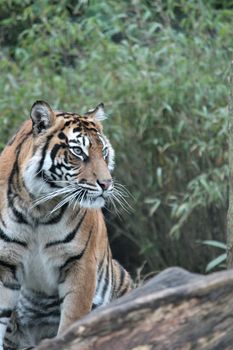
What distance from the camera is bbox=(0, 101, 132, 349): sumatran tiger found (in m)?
5.00

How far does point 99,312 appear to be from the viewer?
2803mm

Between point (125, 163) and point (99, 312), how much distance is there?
513 centimetres

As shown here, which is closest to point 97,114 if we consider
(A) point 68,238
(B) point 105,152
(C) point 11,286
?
(B) point 105,152

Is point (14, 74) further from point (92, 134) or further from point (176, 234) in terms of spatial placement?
point (92, 134)

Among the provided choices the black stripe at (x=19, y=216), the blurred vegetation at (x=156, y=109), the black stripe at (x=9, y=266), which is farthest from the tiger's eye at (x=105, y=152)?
the blurred vegetation at (x=156, y=109)

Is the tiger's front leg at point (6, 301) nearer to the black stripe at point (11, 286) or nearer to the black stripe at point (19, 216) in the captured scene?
the black stripe at point (11, 286)

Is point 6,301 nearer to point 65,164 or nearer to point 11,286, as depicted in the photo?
point 11,286

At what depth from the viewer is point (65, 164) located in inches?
197

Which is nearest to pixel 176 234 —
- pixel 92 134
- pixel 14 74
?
pixel 14 74

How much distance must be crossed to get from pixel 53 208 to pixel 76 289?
46 centimetres

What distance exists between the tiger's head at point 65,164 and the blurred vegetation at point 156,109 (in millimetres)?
2359

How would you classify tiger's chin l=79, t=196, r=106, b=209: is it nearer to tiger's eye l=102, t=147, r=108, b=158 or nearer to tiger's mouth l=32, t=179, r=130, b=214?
tiger's mouth l=32, t=179, r=130, b=214

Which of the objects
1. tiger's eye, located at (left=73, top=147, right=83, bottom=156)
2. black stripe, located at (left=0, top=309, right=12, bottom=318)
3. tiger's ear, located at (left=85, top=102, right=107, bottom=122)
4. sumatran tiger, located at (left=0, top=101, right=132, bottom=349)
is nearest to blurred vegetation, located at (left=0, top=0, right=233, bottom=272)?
tiger's ear, located at (left=85, top=102, right=107, bottom=122)

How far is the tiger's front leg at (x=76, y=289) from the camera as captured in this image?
5199 millimetres
